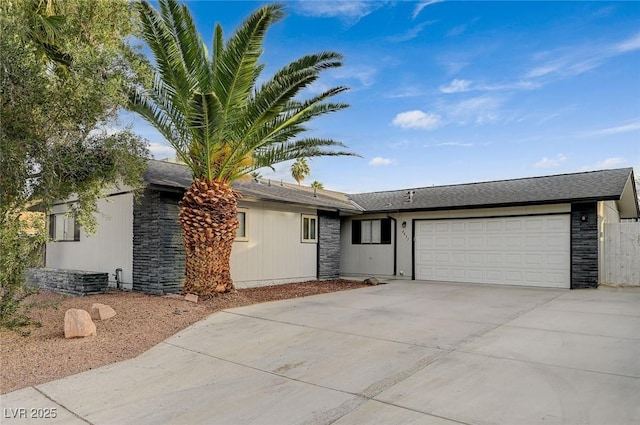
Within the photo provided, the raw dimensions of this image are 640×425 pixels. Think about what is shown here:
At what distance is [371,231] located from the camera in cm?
1611

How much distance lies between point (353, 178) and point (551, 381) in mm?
16384

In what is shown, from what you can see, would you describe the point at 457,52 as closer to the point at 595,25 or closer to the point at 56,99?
the point at 595,25

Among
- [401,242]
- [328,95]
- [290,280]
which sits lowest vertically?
[290,280]

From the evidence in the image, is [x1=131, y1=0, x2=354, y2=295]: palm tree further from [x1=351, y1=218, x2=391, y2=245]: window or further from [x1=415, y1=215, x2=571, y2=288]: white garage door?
[x1=415, y1=215, x2=571, y2=288]: white garage door

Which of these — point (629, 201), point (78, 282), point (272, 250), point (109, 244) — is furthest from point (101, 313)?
point (629, 201)

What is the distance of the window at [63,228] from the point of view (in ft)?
41.4

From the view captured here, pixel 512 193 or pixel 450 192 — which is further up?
pixel 450 192

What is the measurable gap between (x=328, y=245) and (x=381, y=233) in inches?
91.7

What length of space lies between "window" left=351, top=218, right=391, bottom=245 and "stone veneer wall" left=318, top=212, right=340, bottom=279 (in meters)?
1.31

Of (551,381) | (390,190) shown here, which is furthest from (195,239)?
(390,190)

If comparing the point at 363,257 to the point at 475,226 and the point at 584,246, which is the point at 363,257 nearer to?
the point at 475,226

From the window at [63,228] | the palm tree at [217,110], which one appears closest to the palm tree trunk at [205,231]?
the palm tree at [217,110]

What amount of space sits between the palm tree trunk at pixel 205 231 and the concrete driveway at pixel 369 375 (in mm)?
1480

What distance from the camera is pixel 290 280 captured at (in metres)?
13.2
